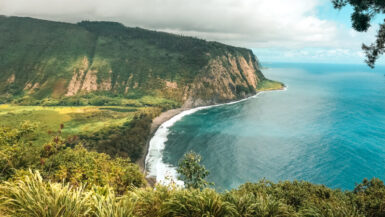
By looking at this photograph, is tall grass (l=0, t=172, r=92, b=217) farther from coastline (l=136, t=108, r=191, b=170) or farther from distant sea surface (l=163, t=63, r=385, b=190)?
coastline (l=136, t=108, r=191, b=170)

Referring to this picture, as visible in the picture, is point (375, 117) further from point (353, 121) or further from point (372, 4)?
point (372, 4)

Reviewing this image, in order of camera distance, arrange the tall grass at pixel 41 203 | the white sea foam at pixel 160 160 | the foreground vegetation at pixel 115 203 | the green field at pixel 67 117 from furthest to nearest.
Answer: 1. the green field at pixel 67 117
2. the white sea foam at pixel 160 160
3. the foreground vegetation at pixel 115 203
4. the tall grass at pixel 41 203

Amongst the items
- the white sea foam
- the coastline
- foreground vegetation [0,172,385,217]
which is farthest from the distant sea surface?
foreground vegetation [0,172,385,217]

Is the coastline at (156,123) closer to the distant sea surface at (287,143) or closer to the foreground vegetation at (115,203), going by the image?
the distant sea surface at (287,143)

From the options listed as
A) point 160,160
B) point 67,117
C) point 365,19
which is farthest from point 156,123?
point 365,19

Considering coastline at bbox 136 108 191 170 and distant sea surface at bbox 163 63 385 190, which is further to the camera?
coastline at bbox 136 108 191 170

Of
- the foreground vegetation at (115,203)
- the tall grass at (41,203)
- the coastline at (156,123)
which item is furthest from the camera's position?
the coastline at (156,123)

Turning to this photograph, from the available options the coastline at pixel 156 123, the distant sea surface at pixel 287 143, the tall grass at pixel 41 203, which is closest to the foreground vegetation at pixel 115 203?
the tall grass at pixel 41 203

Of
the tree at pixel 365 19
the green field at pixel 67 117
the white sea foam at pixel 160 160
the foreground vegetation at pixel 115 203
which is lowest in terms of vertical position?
the white sea foam at pixel 160 160

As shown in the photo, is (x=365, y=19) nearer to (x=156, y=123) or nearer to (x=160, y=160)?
(x=160, y=160)
